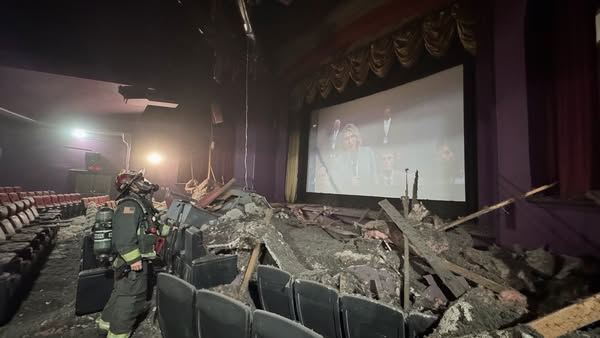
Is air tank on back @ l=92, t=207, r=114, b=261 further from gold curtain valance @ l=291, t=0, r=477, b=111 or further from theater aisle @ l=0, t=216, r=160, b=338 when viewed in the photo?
gold curtain valance @ l=291, t=0, r=477, b=111

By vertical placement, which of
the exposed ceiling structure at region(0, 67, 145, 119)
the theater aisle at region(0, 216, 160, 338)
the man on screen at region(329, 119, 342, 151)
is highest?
A: the exposed ceiling structure at region(0, 67, 145, 119)

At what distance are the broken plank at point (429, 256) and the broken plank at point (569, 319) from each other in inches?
37.3

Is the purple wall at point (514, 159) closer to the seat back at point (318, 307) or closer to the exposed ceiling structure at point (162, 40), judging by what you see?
the exposed ceiling structure at point (162, 40)

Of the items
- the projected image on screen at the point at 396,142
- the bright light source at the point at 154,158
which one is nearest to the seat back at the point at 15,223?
the projected image on screen at the point at 396,142

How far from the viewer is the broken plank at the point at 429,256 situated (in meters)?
2.50

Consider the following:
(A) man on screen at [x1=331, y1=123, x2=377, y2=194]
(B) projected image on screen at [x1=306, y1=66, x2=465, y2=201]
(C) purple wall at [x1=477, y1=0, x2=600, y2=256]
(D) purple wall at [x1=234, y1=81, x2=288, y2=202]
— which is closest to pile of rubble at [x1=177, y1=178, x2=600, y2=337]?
(C) purple wall at [x1=477, y1=0, x2=600, y2=256]

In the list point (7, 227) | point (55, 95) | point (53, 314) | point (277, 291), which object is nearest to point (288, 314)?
point (277, 291)

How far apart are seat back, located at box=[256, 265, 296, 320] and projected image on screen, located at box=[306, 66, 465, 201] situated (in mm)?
2907

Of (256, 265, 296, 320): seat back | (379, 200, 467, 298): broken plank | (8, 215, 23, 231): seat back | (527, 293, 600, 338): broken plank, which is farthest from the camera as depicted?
(8, 215, 23, 231): seat back

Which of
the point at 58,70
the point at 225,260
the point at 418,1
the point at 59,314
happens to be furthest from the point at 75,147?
the point at 418,1

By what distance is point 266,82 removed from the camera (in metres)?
8.27

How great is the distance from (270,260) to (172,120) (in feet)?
33.0

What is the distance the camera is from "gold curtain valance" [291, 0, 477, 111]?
3.97 meters

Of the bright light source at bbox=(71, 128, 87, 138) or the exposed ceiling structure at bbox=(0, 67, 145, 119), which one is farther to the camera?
the bright light source at bbox=(71, 128, 87, 138)
